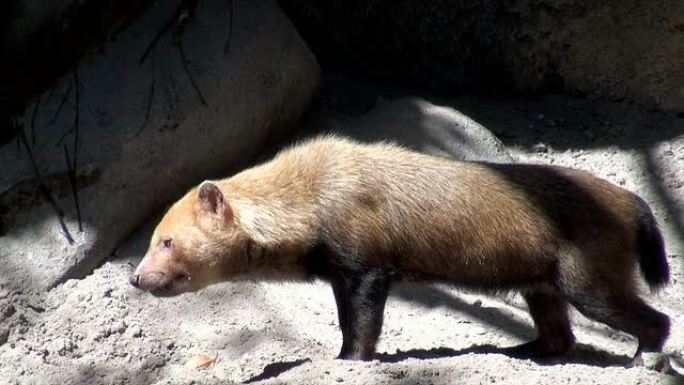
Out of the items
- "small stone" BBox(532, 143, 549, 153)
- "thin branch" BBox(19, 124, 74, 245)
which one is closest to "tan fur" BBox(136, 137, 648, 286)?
"thin branch" BBox(19, 124, 74, 245)

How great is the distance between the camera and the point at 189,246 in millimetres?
6121

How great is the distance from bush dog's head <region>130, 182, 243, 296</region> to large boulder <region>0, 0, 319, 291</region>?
97 cm

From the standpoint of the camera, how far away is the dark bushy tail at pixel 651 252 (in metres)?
6.11

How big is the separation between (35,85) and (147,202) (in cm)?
110

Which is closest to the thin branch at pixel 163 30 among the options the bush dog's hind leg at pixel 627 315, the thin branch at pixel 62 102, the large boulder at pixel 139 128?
the large boulder at pixel 139 128

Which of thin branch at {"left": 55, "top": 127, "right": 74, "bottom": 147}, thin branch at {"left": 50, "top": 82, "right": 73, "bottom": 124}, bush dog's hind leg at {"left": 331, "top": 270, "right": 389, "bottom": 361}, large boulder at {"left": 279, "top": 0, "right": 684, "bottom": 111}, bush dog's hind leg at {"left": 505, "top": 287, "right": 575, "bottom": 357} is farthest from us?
large boulder at {"left": 279, "top": 0, "right": 684, "bottom": 111}

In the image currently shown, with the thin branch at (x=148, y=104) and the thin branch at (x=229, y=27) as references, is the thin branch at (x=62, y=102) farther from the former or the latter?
the thin branch at (x=229, y=27)

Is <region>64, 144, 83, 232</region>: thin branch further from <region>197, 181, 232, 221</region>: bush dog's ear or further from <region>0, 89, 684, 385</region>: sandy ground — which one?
<region>197, 181, 232, 221</region>: bush dog's ear

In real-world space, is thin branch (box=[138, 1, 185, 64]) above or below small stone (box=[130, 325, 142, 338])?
above

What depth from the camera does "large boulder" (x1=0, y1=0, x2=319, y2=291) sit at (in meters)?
6.89

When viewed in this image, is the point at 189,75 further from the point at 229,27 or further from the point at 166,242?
the point at 166,242

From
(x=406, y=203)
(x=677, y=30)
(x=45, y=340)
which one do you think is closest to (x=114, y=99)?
(x=45, y=340)

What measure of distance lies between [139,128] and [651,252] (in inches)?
130

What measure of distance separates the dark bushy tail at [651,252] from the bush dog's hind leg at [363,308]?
1440mm
